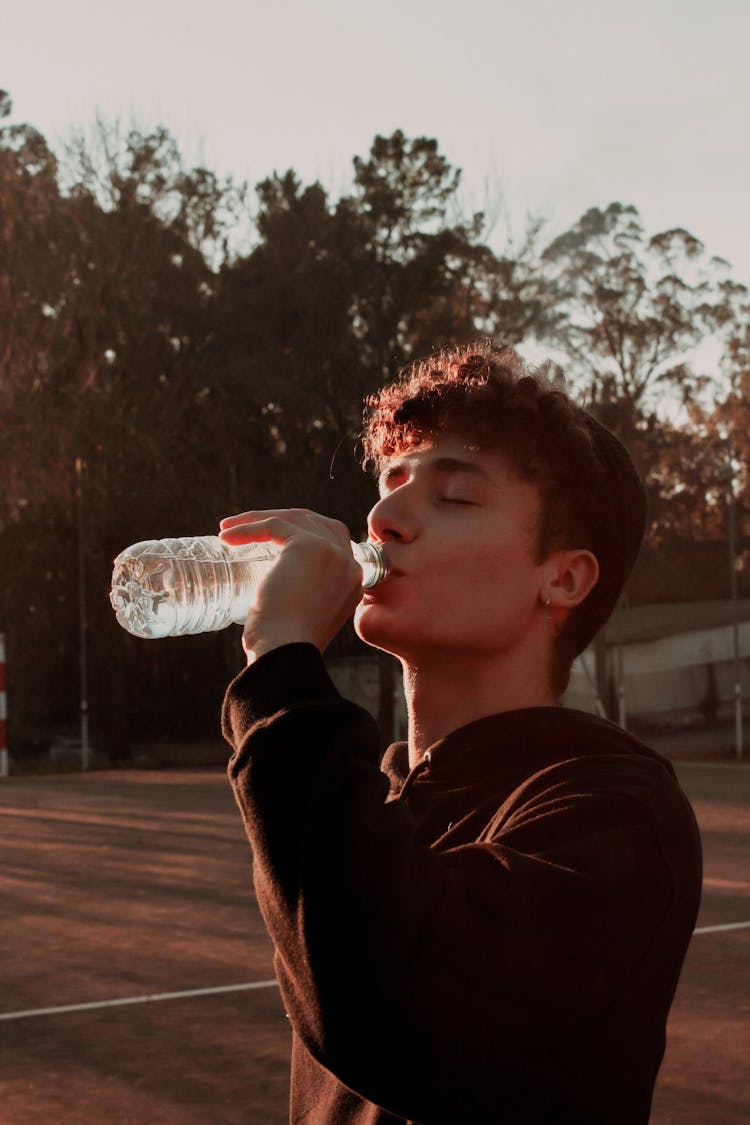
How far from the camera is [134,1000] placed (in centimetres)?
703

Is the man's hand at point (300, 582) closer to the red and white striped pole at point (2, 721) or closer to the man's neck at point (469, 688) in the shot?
the man's neck at point (469, 688)

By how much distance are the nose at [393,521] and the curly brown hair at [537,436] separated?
0.13 meters

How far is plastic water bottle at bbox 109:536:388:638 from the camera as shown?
241 centimetres

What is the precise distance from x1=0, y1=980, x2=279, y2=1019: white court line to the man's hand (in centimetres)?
539

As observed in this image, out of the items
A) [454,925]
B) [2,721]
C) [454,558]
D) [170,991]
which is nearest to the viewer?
[454,925]

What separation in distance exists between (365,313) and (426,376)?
85.5 feet

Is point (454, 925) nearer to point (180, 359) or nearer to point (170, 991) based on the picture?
point (170, 991)

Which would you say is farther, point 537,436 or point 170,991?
point 170,991

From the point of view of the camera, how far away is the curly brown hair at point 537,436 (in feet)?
6.77

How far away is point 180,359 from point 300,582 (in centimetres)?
2588

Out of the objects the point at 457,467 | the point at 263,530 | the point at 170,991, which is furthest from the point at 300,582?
the point at 170,991

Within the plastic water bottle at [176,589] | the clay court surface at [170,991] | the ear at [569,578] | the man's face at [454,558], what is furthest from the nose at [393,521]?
the clay court surface at [170,991]

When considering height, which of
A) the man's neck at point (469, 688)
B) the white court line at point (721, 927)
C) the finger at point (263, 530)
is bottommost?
the white court line at point (721, 927)

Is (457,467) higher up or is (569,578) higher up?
(457,467)
